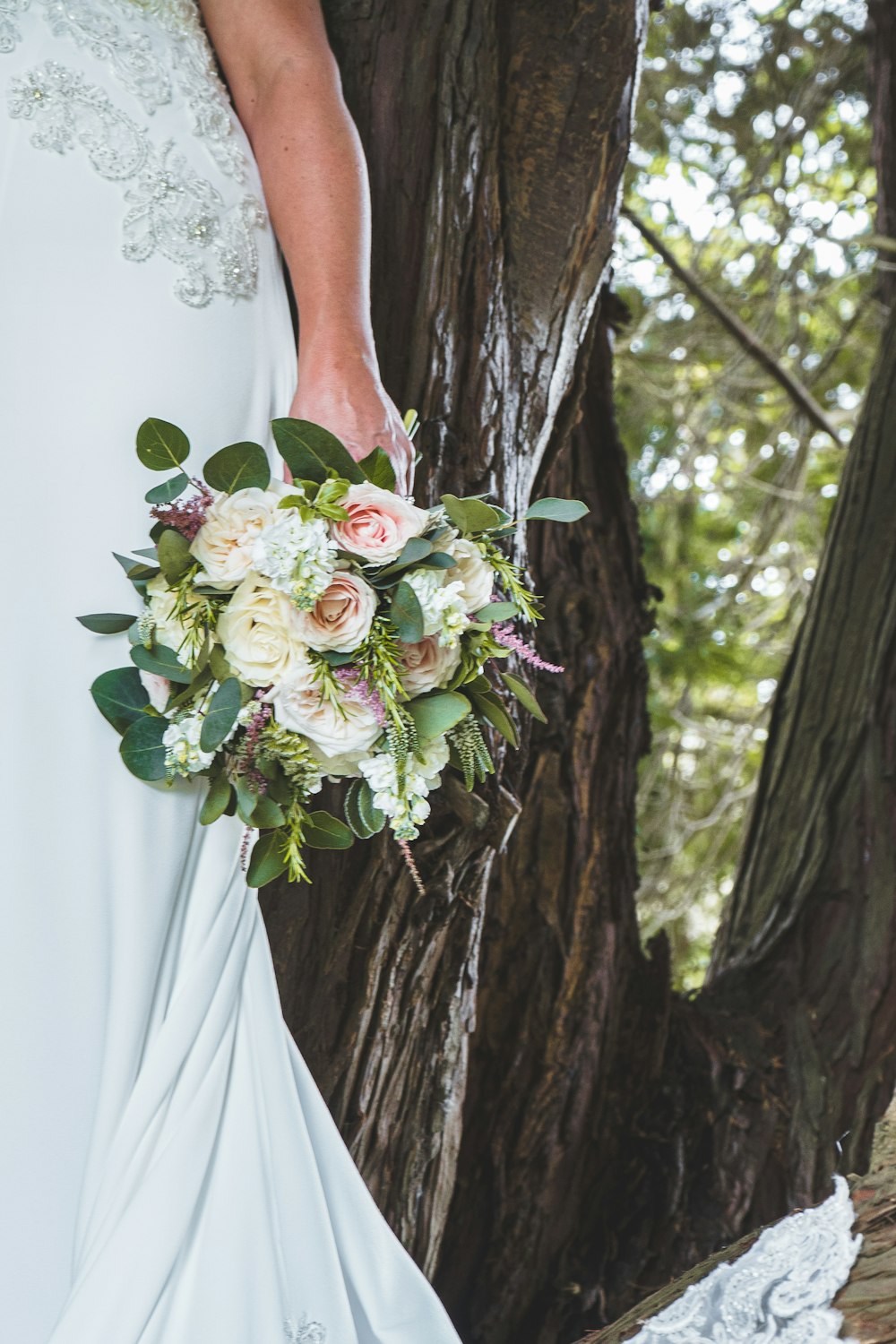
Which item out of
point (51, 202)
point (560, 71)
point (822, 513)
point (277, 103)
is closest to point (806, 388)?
point (822, 513)

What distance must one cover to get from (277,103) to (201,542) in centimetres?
73

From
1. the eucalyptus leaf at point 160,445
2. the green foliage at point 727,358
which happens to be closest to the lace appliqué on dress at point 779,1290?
the eucalyptus leaf at point 160,445

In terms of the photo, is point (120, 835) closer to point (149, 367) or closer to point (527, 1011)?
point (149, 367)

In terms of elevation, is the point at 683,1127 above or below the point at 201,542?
below

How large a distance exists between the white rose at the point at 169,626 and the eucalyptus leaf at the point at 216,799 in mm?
151

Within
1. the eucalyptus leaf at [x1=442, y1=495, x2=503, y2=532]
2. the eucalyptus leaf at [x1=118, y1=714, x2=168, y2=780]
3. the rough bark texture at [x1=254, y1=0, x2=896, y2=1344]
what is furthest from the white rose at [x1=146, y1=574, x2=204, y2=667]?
the rough bark texture at [x1=254, y1=0, x2=896, y2=1344]

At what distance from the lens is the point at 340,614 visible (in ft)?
4.58

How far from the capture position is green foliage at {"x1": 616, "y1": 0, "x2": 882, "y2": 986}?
14.4 ft

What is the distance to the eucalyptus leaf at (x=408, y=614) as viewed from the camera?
141 cm

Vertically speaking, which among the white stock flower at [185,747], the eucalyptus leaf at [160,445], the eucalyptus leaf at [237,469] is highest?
the eucalyptus leaf at [160,445]

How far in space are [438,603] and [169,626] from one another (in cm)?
31

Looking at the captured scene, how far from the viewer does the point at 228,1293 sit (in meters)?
1.44

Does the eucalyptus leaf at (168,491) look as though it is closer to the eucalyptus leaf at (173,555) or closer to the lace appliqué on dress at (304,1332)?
the eucalyptus leaf at (173,555)

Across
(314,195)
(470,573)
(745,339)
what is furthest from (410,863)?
(745,339)
